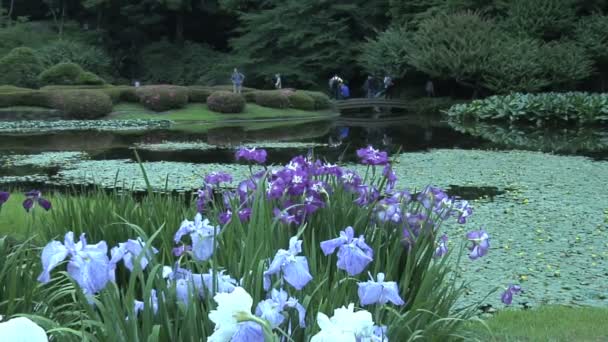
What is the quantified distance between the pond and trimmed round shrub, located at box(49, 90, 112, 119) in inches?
104

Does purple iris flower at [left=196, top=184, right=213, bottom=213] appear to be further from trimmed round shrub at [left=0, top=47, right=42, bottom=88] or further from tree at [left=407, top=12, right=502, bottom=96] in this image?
trimmed round shrub at [left=0, top=47, right=42, bottom=88]

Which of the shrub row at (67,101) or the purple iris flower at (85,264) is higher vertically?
the purple iris flower at (85,264)

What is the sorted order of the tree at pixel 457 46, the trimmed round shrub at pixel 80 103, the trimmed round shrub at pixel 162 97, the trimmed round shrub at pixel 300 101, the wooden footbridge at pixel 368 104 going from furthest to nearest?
1. the wooden footbridge at pixel 368 104
2. the tree at pixel 457 46
3. the trimmed round shrub at pixel 300 101
4. the trimmed round shrub at pixel 162 97
5. the trimmed round shrub at pixel 80 103

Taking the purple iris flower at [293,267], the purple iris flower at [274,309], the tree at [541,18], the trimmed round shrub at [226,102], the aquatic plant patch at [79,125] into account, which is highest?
the tree at [541,18]

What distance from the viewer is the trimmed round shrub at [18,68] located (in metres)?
28.5

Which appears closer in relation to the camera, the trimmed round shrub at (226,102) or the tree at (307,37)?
the trimmed round shrub at (226,102)

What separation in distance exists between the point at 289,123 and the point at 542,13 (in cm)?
1392

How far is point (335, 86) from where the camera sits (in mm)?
34906

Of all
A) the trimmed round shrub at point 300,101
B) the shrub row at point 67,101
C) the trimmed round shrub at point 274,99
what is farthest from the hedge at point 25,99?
the trimmed round shrub at point 300,101

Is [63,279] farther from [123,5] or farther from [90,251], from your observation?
[123,5]

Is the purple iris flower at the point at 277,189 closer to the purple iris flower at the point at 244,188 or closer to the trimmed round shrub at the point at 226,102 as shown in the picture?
the purple iris flower at the point at 244,188

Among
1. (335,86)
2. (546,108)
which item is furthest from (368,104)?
(546,108)

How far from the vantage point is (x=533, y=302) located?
4.66 metres

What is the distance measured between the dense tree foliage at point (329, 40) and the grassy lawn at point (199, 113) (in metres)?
7.46
